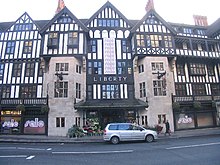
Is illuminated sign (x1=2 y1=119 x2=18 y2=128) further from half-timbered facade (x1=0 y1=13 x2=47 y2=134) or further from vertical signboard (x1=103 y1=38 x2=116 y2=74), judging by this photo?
vertical signboard (x1=103 y1=38 x2=116 y2=74)

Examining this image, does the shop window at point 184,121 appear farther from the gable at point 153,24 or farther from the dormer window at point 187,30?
the dormer window at point 187,30

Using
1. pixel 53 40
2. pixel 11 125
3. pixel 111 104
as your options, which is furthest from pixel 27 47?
pixel 111 104

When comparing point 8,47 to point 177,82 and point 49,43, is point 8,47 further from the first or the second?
point 177,82

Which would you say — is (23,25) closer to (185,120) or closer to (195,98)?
(195,98)

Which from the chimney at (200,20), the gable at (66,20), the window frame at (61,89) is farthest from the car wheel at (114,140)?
the chimney at (200,20)

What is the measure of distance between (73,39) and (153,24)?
11441mm

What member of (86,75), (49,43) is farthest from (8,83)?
(86,75)

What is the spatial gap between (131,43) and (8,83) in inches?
707

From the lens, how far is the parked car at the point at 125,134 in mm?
15371

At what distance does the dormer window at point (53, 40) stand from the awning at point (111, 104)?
827 centimetres

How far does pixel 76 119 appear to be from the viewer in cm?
2314

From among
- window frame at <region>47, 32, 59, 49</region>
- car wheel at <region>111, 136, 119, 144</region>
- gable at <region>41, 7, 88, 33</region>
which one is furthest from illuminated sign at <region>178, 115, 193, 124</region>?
window frame at <region>47, 32, 59, 49</region>

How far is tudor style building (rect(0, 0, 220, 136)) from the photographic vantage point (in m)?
23.5

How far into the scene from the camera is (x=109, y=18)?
27.7m
